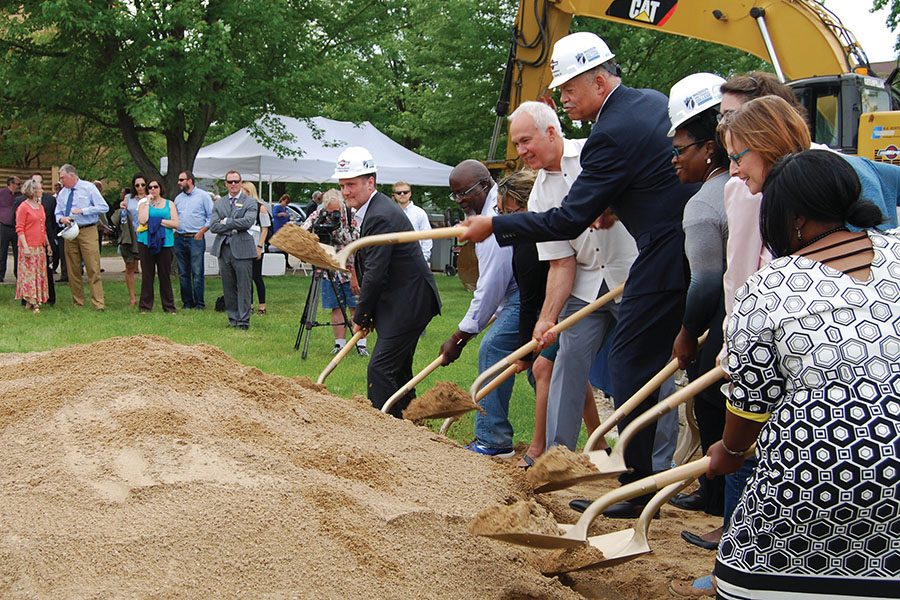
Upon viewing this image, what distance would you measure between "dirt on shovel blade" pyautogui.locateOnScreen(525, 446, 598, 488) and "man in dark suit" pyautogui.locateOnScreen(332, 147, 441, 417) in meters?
2.28

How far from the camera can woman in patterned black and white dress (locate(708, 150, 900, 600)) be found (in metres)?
2.50

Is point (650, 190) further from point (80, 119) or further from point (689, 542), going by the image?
point (80, 119)

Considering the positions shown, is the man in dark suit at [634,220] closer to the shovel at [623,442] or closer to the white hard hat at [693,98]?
the shovel at [623,442]

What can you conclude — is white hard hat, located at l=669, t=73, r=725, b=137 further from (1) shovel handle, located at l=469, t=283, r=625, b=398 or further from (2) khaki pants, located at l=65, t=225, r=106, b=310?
(2) khaki pants, located at l=65, t=225, r=106, b=310

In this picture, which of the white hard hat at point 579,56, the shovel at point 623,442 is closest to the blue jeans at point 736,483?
the shovel at point 623,442

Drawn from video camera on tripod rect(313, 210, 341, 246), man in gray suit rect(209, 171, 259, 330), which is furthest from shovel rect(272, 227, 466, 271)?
man in gray suit rect(209, 171, 259, 330)

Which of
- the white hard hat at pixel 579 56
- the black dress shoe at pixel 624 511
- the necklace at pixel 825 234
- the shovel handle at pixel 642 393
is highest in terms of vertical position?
the white hard hat at pixel 579 56

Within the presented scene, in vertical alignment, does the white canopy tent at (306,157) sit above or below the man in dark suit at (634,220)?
above

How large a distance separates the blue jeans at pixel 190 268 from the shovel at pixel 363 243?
9.43 metres

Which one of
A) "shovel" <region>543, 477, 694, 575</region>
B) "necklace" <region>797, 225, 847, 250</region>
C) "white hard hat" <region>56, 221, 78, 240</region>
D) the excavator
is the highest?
the excavator

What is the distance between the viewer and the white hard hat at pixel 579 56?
4.81 m

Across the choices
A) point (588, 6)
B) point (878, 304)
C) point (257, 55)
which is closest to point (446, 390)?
point (878, 304)

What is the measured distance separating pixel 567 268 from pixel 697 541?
1.68 metres

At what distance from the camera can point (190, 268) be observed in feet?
49.1
